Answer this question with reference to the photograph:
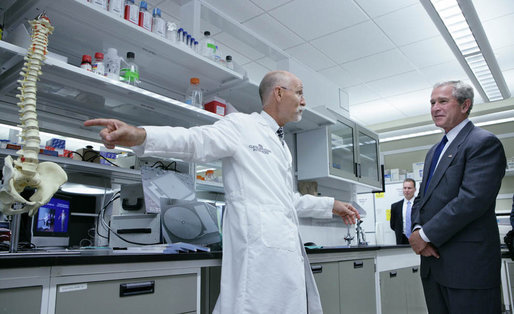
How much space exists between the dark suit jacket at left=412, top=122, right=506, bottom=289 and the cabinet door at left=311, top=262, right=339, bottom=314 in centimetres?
51

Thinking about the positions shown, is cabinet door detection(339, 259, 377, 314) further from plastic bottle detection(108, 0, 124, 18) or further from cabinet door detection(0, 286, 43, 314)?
plastic bottle detection(108, 0, 124, 18)

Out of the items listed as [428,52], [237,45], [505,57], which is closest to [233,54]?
[237,45]

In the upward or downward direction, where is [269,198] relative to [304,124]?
downward

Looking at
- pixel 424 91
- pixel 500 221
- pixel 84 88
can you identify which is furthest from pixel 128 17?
pixel 500 221

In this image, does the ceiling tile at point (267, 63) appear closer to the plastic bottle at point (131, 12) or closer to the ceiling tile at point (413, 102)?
the ceiling tile at point (413, 102)

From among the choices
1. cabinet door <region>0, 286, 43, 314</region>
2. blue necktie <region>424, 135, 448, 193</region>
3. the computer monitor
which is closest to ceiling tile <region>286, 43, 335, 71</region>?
blue necktie <region>424, 135, 448, 193</region>

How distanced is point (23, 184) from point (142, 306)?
1.64 feet

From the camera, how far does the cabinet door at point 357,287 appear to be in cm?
221

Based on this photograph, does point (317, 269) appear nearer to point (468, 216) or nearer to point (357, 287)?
point (357, 287)

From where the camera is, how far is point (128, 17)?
6.70 feet

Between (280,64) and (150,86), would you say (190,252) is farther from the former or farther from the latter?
(280,64)

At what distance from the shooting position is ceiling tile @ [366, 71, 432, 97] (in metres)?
4.96

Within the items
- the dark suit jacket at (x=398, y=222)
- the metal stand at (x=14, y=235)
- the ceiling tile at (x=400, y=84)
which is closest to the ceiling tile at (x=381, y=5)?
the ceiling tile at (x=400, y=84)

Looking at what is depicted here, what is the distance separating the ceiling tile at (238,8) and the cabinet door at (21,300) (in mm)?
2881
